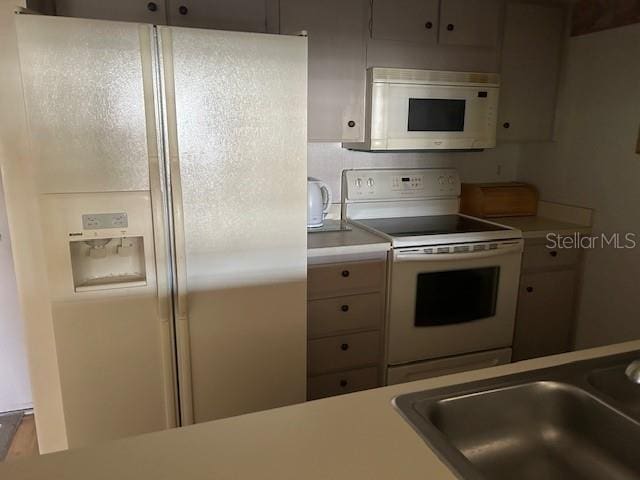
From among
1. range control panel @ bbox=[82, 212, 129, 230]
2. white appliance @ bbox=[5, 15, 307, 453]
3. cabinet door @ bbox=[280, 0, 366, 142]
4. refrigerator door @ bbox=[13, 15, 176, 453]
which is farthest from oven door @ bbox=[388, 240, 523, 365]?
range control panel @ bbox=[82, 212, 129, 230]

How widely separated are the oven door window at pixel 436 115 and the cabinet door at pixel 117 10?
1.27 metres

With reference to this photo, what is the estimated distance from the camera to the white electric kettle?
8.11ft

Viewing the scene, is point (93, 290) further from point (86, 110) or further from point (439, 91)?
point (439, 91)

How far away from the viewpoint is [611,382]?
1.08 m

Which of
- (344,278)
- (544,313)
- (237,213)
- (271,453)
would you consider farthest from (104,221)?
(544,313)

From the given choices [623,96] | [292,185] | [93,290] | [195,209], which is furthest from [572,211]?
[93,290]

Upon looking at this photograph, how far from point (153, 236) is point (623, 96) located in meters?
2.41

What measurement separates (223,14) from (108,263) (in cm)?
120

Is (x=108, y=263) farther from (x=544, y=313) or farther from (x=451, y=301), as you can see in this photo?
(x=544, y=313)

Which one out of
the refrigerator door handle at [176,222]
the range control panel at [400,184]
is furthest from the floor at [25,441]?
the range control panel at [400,184]

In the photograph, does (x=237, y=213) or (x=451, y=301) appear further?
(x=451, y=301)

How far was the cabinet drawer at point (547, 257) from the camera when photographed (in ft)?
8.70

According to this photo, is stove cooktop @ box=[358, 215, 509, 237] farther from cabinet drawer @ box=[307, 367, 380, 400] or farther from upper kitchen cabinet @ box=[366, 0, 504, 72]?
upper kitchen cabinet @ box=[366, 0, 504, 72]

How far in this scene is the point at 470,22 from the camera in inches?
101
